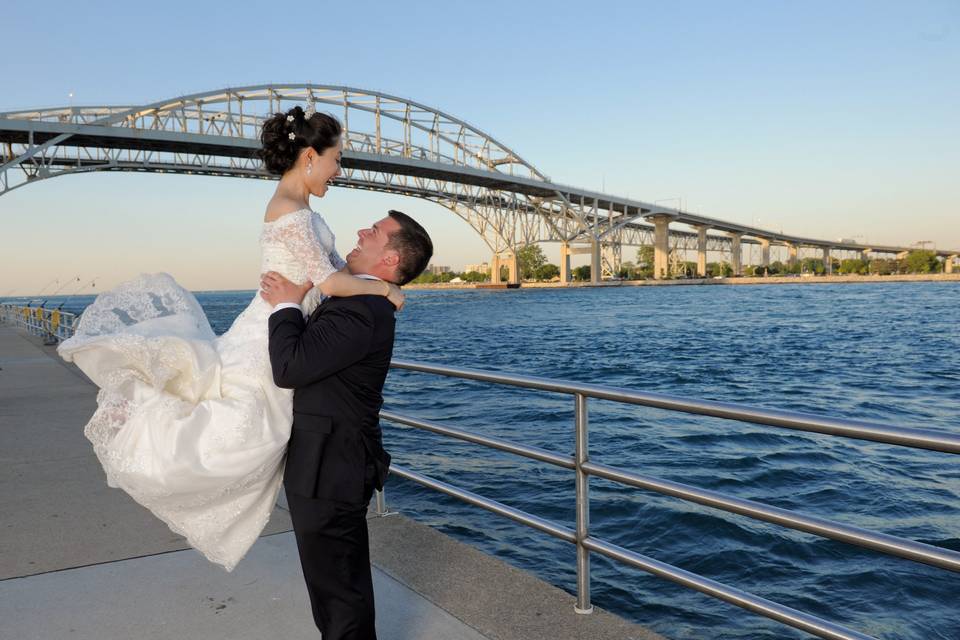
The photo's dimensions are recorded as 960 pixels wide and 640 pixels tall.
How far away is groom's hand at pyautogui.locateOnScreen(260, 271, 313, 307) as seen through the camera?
6.21 ft

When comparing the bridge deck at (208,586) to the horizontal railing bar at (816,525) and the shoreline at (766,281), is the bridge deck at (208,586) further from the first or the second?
the shoreline at (766,281)

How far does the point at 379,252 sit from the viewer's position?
192 centimetres

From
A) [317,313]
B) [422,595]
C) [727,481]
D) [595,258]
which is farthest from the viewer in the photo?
[595,258]

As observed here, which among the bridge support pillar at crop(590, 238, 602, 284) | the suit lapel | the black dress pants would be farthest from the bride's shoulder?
the bridge support pillar at crop(590, 238, 602, 284)

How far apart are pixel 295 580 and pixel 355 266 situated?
1.63 m

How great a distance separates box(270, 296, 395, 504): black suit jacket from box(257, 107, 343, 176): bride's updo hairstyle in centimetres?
45

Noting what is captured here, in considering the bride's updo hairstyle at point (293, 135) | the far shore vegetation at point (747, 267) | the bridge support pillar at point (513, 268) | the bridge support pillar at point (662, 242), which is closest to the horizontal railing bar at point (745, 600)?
the bride's updo hairstyle at point (293, 135)

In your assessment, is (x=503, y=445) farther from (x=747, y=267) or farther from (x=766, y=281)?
(x=747, y=267)

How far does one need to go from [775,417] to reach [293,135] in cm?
149

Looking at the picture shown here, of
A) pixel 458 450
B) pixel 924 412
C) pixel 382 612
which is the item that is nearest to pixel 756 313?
pixel 924 412

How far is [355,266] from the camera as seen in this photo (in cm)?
195

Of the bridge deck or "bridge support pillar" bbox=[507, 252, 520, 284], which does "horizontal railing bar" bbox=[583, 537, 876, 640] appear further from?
"bridge support pillar" bbox=[507, 252, 520, 284]

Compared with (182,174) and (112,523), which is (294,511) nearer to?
(112,523)

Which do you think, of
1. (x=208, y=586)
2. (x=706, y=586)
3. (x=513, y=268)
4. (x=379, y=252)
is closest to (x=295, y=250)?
(x=379, y=252)
